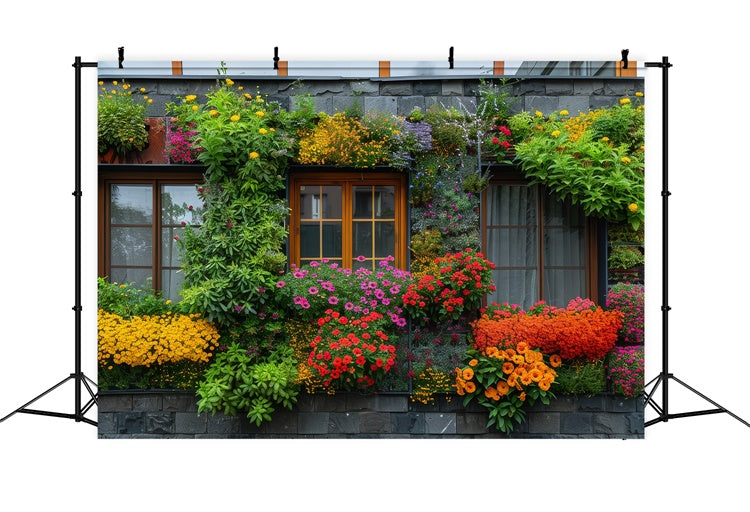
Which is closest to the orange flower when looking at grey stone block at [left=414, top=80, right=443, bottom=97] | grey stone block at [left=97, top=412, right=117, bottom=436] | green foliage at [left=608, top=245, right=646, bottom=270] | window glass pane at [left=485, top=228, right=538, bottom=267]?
window glass pane at [left=485, top=228, right=538, bottom=267]

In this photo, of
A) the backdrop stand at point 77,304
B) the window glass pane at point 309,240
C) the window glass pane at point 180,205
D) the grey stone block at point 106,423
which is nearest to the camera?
the backdrop stand at point 77,304

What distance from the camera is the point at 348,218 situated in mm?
5680

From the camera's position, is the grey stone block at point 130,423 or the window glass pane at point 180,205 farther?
the window glass pane at point 180,205

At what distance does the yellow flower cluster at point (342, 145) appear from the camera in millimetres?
5445

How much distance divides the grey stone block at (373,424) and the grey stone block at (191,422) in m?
1.44

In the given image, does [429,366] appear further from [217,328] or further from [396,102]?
[396,102]

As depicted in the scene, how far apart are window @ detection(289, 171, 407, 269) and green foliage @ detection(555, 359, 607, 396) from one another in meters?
1.83

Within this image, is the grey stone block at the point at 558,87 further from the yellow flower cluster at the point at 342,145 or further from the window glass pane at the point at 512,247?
the yellow flower cluster at the point at 342,145

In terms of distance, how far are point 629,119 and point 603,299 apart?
173 cm

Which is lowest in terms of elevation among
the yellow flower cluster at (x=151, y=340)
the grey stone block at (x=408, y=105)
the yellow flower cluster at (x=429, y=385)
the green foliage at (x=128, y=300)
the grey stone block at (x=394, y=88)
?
the yellow flower cluster at (x=429, y=385)

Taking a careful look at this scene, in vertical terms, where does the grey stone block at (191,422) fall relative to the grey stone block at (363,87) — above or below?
below

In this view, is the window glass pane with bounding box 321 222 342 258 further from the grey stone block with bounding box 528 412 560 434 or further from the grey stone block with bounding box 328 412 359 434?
the grey stone block with bounding box 528 412 560 434

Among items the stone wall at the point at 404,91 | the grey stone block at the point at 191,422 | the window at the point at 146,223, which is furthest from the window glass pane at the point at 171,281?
the stone wall at the point at 404,91

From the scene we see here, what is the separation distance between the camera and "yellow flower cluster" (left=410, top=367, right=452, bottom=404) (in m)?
5.40
